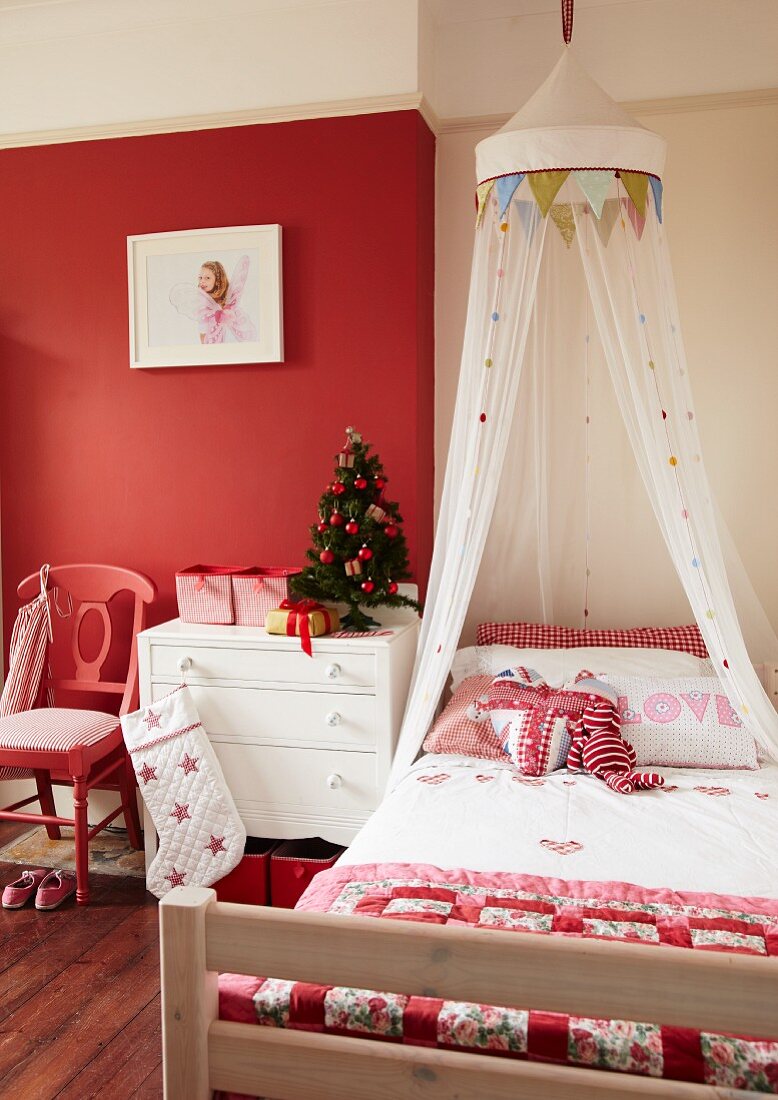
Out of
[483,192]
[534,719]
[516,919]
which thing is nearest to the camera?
[516,919]

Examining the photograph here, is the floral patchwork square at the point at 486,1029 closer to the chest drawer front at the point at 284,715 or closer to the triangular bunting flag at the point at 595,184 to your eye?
the chest drawer front at the point at 284,715

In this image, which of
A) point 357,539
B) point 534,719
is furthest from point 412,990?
point 357,539

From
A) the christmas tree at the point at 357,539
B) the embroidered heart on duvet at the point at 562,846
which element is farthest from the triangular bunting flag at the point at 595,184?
the embroidered heart on duvet at the point at 562,846

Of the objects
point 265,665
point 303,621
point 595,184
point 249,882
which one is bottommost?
point 249,882

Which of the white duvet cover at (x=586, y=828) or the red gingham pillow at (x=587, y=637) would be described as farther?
the red gingham pillow at (x=587, y=637)

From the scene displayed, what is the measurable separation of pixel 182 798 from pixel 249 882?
0.35m

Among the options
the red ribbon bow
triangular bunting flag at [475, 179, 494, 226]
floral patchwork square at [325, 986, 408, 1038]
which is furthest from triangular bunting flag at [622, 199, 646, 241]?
floral patchwork square at [325, 986, 408, 1038]

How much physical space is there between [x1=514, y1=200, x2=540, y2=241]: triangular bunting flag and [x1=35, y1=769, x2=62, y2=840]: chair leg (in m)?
2.61

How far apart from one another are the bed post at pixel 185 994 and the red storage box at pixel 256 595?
5.72ft

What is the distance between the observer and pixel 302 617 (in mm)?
3121

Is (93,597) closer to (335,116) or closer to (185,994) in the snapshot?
(335,116)

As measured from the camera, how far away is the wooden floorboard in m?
2.30

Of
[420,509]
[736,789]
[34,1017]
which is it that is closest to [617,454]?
[420,509]

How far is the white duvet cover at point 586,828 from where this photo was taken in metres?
2.16
